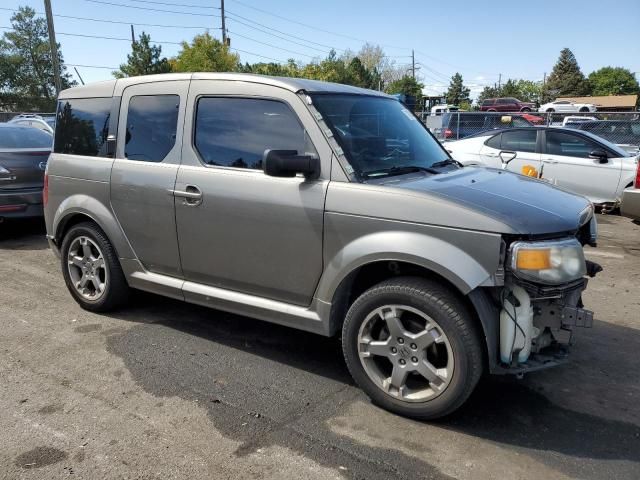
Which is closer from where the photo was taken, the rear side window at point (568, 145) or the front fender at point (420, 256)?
the front fender at point (420, 256)

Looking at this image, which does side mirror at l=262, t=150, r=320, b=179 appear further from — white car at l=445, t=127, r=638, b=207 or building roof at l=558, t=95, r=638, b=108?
building roof at l=558, t=95, r=638, b=108

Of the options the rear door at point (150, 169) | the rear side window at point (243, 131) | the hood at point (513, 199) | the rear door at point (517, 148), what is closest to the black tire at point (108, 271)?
the rear door at point (150, 169)

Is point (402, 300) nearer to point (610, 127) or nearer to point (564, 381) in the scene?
point (564, 381)

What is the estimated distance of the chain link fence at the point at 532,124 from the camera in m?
13.1

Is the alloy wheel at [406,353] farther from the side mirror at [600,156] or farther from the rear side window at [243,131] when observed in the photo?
the side mirror at [600,156]

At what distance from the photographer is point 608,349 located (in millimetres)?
4199

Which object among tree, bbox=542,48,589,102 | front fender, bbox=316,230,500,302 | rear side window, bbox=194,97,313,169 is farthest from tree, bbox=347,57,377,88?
front fender, bbox=316,230,500,302

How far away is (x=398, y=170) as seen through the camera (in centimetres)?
364

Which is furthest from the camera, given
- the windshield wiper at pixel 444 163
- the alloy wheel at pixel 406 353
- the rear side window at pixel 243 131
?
the windshield wiper at pixel 444 163

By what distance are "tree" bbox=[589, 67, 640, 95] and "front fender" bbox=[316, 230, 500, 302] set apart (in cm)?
10641

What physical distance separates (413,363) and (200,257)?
5.70 feet

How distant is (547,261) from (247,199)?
1.88 meters

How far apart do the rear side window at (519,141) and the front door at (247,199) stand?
8.26 m

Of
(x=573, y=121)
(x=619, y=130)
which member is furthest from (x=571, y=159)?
(x=573, y=121)
